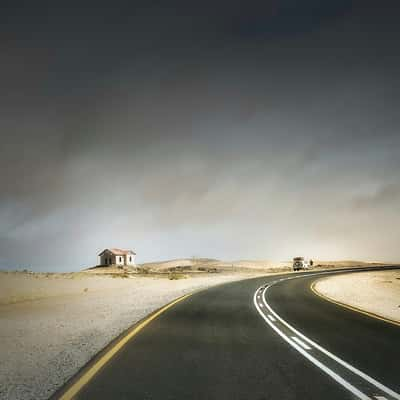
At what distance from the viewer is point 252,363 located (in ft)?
20.2

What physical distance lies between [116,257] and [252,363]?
3489 inches

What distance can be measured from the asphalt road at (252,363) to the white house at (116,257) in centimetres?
8354

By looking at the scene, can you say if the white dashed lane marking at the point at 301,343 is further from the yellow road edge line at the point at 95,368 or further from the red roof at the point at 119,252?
the red roof at the point at 119,252

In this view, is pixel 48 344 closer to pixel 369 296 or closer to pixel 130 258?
pixel 369 296

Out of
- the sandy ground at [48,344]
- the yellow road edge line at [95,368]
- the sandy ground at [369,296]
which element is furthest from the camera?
the sandy ground at [369,296]

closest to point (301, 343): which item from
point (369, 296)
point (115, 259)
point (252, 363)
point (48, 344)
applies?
point (252, 363)

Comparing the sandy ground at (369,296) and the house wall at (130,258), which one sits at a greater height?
the house wall at (130,258)

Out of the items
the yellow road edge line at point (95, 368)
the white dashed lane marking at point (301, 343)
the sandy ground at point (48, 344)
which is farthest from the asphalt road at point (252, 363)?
the sandy ground at point (48, 344)

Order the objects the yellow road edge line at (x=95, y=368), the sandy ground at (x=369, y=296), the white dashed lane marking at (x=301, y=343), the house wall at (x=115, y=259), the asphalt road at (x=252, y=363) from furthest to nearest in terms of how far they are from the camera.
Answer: the house wall at (x=115, y=259), the sandy ground at (x=369, y=296), the white dashed lane marking at (x=301, y=343), the asphalt road at (x=252, y=363), the yellow road edge line at (x=95, y=368)

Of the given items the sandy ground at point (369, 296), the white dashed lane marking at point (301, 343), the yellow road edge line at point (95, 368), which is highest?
the yellow road edge line at point (95, 368)

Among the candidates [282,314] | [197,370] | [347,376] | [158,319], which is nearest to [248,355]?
[197,370]

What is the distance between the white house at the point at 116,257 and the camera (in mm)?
91062

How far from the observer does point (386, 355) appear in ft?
22.8

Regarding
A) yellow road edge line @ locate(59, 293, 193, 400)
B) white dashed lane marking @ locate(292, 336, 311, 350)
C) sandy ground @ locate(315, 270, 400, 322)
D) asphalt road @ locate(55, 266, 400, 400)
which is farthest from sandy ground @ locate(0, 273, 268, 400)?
sandy ground @ locate(315, 270, 400, 322)
